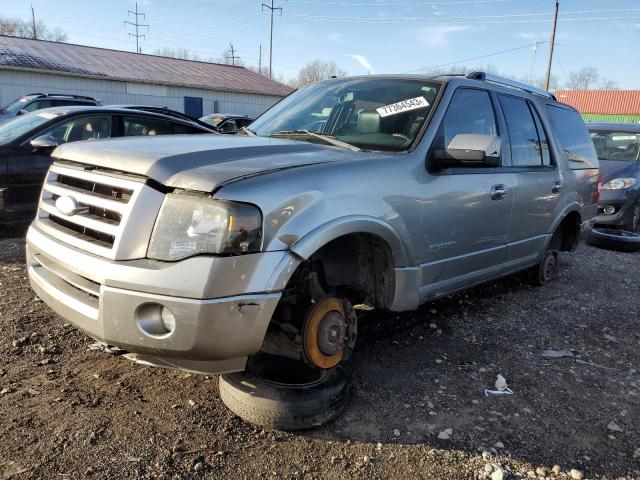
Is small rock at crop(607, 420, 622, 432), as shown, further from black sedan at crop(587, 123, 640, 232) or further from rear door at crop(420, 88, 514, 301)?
black sedan at crop(587, 123, 640, 232)

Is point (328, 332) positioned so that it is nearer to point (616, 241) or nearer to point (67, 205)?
point (67, 205)

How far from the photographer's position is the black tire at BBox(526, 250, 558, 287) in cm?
534

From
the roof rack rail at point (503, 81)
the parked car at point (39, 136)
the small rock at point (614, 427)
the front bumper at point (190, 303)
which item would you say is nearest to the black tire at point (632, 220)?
the roof rack rail at point (503, 81)

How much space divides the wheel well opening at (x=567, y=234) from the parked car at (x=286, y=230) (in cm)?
148

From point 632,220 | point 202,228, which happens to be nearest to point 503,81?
point 202,228

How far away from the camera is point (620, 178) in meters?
8.65

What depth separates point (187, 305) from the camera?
2189 mm

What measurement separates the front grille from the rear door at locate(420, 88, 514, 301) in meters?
1.76

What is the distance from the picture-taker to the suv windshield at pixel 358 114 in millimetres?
3418

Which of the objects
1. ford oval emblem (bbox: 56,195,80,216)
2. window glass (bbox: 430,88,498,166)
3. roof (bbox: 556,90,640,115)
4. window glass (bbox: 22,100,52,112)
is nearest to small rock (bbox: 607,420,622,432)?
window glass (bbox: 430,88,498,166)

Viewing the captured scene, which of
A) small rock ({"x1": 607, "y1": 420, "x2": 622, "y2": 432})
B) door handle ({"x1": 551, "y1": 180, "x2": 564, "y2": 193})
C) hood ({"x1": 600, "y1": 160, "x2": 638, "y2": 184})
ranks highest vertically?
door handle ({"x1": 551, "y1": 180, "x2": 564, "y2": 193})

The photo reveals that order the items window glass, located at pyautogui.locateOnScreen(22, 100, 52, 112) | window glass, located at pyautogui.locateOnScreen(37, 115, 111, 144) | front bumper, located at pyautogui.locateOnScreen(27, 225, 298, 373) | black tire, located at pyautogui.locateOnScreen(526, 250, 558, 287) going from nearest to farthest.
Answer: front bumper, located at pyautogui.locateOnScreen(27, 225, 298, 373)
black tire, located at pyautogui.locateOnScreen(526, 250, 558, 287)
window glass, located at pyautogui.locateOnScreen(37, 115, 111, 144)
window glass, located at pyautogui.locateOnScreen(22, 100, 52, 112)

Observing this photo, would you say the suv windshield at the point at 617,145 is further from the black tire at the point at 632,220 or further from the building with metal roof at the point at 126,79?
the building with metal roof at the point at 126,79

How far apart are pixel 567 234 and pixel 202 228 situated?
4.65 metres
